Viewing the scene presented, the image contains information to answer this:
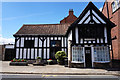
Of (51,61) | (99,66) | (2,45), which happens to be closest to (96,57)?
(99,66)

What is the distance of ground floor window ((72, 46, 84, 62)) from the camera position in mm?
10938

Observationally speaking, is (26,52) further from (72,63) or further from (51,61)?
(72,63)

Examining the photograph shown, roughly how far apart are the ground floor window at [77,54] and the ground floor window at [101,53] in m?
1.51

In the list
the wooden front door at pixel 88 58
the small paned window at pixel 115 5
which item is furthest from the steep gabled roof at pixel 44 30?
the small paned window at pixel 115 5

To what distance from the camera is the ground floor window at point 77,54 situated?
10938 millimetres

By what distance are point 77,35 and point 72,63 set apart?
10.2 ft

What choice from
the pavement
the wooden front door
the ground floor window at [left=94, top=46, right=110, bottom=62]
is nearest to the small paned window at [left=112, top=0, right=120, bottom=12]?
the ground floor window at [left=94, top=46, right=110, bottom=62]

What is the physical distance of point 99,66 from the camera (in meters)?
10.5

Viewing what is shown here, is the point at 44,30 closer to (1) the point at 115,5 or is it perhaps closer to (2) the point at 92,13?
(2) the point at 92,13

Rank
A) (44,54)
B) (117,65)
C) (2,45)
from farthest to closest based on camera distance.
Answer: (2,45) < (44,54) < (117,65)

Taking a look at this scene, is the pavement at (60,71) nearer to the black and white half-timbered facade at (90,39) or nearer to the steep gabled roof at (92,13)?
the black and white half-timbered facade at (90,39)

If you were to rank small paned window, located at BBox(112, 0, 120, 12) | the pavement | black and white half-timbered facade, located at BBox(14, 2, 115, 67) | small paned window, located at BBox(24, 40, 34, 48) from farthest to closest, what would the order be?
small paned window, located at BBox(24, 40, 34, 48) < small paned window, located at BBox(112, 0, 120, 12) < black and white half-timbered facade, located at BBox(14, 2, 115, 67) < the pavement

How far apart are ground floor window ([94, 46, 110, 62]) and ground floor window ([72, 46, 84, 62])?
1.51m

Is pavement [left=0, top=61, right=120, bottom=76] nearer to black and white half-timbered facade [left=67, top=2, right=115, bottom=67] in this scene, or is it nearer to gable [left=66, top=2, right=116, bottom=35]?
black and white half-timbered facade [left=67, top=2, right=115, bottom=67]
